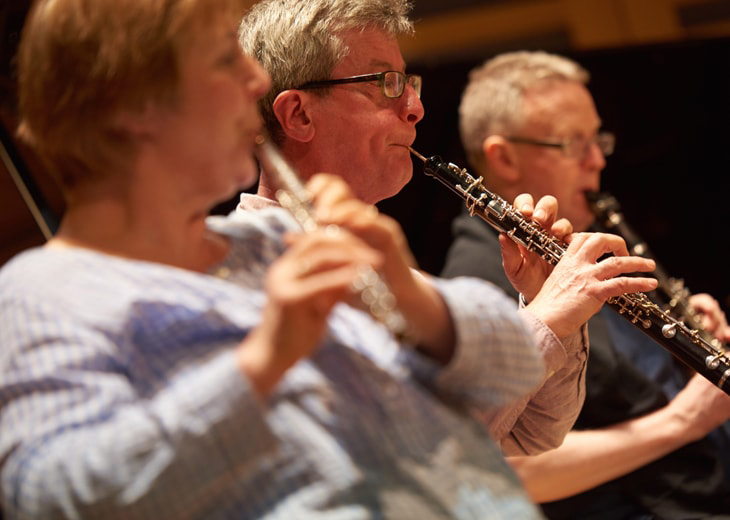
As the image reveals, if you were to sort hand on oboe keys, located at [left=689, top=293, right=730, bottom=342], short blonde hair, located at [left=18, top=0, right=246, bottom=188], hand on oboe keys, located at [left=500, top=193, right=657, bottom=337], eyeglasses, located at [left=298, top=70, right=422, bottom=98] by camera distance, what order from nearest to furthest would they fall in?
short blonde hair, located at [left=18, top=0, right=246, bottom=188] < hand on oboe keys, located at [left=500, top=193, right=657, bottom=337] < eyeglasses, located at [left=298, top=70, right=422, bottom=98] < hand on oboe keys, located at [left=689, top=293, right=730, bottom=342]

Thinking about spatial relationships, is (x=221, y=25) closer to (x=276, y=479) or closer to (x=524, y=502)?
(x=276, y=479)

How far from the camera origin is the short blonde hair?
1000 millimetres

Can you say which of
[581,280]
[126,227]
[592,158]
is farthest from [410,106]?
[592,158]

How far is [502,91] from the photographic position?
8.95 feet

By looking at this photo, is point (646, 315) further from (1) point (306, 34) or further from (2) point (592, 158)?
(2) point (592, 158)

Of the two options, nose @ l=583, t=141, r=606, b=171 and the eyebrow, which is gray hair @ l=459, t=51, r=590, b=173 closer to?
nose @ l=583, t=141, r=606, b=171

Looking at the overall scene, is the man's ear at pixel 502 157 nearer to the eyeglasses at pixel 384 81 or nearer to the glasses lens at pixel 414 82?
the glasses lens at pixel 414 82

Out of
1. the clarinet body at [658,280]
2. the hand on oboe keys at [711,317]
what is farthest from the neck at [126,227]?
the hand on oboe keys at [711,317]

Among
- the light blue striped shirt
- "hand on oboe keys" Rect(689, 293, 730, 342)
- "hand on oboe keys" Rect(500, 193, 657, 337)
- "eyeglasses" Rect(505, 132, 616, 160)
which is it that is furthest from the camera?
"eyeglasses" Rect(505, 132, 616, 160)

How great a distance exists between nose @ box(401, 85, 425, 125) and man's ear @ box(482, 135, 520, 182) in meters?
0.95

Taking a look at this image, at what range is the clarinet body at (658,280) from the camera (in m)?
2.43

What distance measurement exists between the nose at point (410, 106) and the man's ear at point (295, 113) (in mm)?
175

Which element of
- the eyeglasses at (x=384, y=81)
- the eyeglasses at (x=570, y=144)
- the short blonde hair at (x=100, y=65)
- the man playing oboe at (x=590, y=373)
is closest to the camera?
the short blonde hair at (x=100, y=65)

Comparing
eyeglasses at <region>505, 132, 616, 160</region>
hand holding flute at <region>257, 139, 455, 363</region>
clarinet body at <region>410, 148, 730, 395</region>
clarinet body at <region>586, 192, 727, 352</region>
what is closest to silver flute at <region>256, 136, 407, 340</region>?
hand holding flute at <region>257, 139, 455, 363</region>
